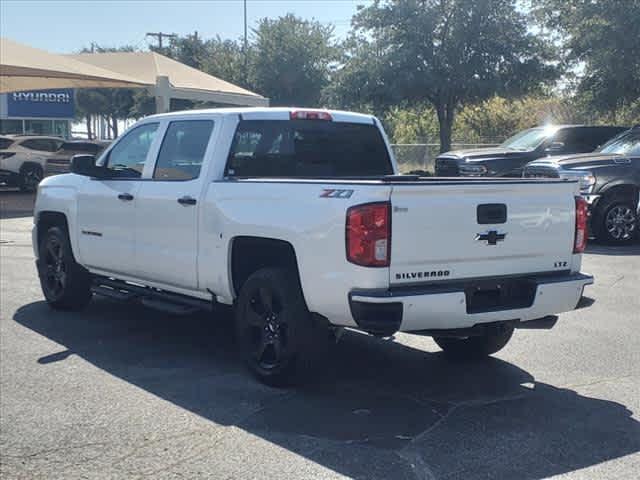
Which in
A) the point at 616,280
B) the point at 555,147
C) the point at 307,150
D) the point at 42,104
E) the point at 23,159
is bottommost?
the point at 616,280

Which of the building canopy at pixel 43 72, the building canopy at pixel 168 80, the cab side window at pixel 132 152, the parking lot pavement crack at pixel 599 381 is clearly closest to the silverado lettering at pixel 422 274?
the parking lot pavement crack at pixel 599 381

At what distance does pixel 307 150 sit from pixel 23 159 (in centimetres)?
2084

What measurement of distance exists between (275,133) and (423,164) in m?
24.1

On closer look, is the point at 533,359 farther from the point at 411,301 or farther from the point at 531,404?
the point at 411,301

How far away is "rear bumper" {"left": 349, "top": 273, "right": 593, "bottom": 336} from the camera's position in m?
5.25

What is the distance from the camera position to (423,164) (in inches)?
1209

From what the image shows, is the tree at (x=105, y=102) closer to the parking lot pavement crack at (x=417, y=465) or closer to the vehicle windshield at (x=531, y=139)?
the vehicle windshield at (x=531, y=139)

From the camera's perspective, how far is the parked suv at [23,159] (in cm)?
2578

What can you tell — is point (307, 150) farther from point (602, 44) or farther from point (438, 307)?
point (602, 44)

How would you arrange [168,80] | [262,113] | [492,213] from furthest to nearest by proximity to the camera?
[168,80] < [262,113] < [492,213]

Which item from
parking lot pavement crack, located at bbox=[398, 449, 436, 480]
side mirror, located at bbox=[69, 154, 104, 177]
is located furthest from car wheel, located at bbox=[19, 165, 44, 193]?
parking lot pavement crack, located at bbox=[398, 449, 436, 480]

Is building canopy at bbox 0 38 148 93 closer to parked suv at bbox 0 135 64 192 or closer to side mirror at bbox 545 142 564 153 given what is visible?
parked suv at bbox 0 135 64 192

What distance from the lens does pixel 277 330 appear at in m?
6.06

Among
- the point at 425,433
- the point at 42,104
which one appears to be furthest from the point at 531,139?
Result: the point at 42,104
